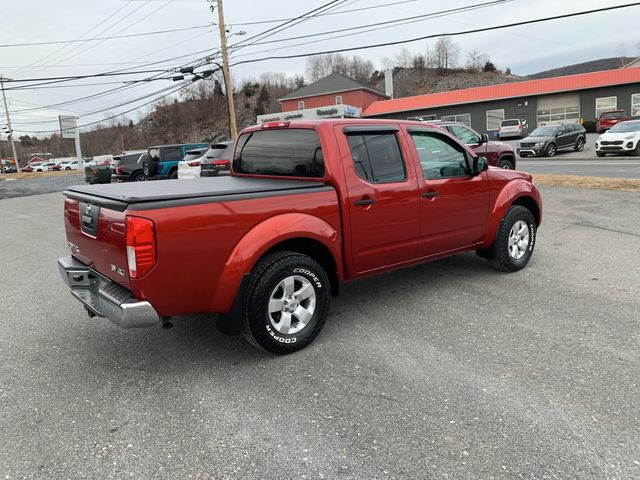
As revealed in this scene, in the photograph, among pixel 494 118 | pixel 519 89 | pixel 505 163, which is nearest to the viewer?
pixel 505 163

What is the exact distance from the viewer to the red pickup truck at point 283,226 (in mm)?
3203

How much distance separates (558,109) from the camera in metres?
44.7

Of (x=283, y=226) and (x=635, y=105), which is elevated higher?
(x=635, y=105)

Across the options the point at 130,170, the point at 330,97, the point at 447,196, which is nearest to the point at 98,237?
the point at 447,196

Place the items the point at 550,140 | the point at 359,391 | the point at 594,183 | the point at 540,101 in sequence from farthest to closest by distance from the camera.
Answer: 1. the point at 540,101
2. the point at 550,140
3. the point at 594,183
4. the point at 359,391

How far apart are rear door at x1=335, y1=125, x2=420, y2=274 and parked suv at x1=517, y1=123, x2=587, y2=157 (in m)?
23.2

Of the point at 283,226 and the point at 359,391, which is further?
the point at 283,226

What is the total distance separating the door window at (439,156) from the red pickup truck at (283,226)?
1 centimetres

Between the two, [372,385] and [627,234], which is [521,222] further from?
[372,385]

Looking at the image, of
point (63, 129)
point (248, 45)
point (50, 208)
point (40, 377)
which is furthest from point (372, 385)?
point (63, 129)

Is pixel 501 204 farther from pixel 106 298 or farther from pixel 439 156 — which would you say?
pixel 106 298

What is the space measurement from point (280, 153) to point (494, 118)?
48.3 meters

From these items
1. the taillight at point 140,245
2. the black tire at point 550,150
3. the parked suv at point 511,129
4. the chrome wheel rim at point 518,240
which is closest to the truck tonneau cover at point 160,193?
the taillight at point 140,245

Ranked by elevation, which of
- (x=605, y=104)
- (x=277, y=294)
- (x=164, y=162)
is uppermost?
(x=605, y=104)
